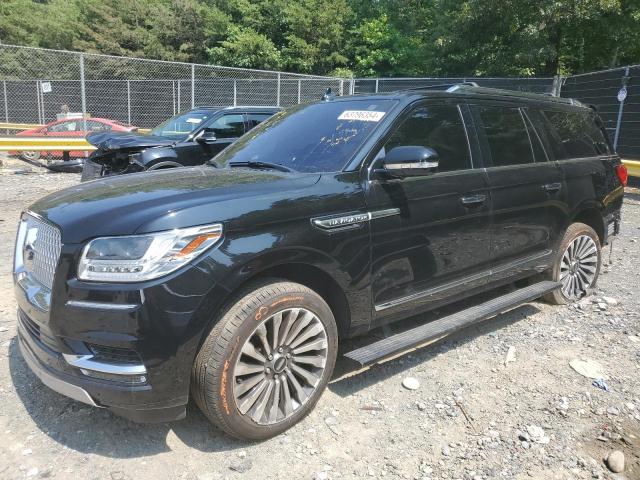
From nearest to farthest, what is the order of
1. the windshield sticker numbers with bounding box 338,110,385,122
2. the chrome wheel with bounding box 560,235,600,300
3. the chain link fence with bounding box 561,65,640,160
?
the windshield sticker numbers with bounding box 338,110,385,122 → the chrome wheel with bounding box 560,235,600,300 → the chain link fence with bounding box 561,65,640,160

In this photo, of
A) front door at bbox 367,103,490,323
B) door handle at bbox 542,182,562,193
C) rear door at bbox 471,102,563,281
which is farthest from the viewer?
door handle at bbox 542,182,562,193

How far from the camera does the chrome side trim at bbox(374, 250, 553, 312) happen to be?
3.36 meters

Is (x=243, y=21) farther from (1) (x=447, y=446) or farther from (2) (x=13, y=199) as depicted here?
(1) (x=447, y=446)

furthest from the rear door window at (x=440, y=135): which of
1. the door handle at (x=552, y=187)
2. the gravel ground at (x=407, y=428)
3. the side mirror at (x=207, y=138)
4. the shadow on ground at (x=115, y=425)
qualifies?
the side mirror at (x=207, y=138)

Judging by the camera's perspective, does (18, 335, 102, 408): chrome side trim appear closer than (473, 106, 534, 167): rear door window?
Yes

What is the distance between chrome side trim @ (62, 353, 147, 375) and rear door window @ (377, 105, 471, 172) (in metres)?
2.03

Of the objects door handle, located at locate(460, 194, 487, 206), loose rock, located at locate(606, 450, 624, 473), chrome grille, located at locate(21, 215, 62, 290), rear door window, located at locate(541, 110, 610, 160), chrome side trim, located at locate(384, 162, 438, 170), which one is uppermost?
rear door window, located at locate(541, 110, 610, 160)

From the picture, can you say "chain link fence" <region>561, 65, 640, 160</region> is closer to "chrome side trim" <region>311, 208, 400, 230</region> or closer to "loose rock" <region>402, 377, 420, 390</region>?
"loose rock" <region>402, 377, 420, 390</region>

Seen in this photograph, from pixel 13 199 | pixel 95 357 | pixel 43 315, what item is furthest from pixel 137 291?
pixel 13 199

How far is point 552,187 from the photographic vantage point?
176 inches

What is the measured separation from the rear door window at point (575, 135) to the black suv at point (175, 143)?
17.2 ft

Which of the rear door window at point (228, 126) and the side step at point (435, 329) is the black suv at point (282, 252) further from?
the rear door window at point (228, 126)

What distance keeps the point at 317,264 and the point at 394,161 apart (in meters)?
0.81

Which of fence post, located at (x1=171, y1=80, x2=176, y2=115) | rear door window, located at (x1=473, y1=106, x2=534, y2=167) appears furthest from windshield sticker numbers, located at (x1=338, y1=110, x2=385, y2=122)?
fence post, located at (x1=171, y1=80, x2=176, y2=115)
